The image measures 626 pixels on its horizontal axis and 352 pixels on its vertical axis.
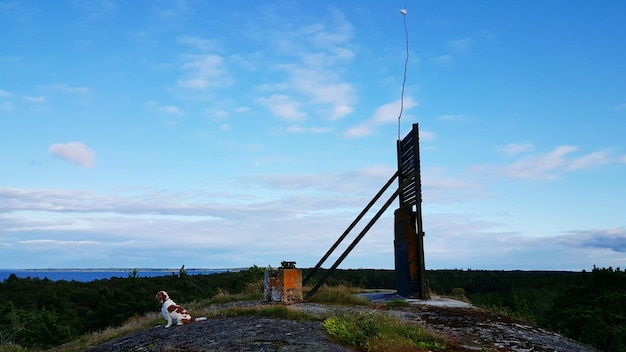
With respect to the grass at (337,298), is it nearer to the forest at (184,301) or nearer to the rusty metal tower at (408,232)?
the rusty metal tower at (408,232)

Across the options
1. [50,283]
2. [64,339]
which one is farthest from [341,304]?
[50,283]

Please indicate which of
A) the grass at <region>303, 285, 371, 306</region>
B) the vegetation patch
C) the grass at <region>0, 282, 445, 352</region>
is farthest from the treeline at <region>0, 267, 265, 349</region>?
the vegetation patch

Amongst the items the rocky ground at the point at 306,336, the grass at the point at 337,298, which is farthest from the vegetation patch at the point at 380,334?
the grass at the point at 337,298

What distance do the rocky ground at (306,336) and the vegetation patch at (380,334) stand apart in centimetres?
29

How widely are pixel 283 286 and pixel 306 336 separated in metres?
5.08

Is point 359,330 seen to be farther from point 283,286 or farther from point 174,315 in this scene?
point 283,286

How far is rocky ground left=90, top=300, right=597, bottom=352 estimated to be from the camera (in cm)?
1007

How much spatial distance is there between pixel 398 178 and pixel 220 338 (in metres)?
10.4

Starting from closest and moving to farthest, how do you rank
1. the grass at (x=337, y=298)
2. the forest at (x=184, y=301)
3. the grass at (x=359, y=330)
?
1. the grass at (x=359, y=330)
2. the grass at (x=337, y=298)
3. the forest at (x=184, y=301)

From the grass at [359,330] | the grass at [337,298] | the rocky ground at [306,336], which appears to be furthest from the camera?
the grass at [337,298]

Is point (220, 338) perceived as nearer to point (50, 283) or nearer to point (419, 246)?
point (419, 246)

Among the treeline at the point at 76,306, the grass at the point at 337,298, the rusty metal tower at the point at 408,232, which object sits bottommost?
the treeline at the point at 76,306

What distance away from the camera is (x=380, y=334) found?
9984 millimetres

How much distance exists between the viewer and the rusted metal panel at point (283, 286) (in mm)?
15492
